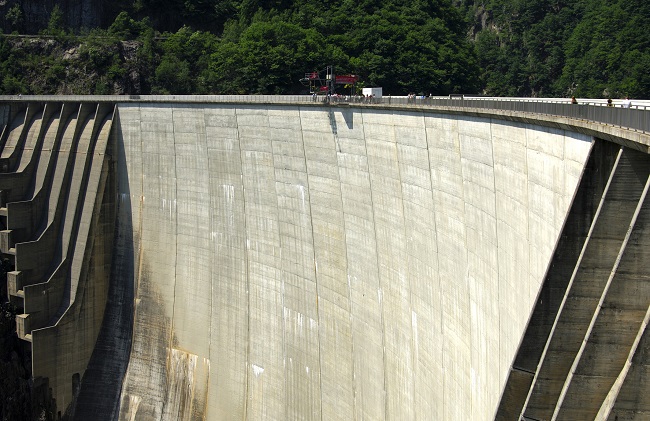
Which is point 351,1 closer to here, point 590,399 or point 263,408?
point 263,408

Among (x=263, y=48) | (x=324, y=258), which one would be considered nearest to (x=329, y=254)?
(x=324, y=258)

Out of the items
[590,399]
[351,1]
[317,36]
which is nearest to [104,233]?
[317,36]

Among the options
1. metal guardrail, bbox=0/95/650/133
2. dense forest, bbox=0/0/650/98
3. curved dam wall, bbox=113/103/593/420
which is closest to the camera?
metal guardrail, bbox=0/95/650/133

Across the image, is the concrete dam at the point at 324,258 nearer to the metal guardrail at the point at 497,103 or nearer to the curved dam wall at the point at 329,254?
the curved dam wall at the point at 329,254

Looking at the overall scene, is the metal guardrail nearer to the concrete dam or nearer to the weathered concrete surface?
the concrete dam

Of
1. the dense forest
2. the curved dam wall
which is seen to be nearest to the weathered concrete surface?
the curved dam wall

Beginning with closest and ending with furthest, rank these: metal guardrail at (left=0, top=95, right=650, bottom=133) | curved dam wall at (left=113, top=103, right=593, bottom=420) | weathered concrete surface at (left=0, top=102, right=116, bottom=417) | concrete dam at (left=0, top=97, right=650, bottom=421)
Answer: metal guardrail at (left=0, top=95, right=650, bottom=133) → concrete dam at (left=0, top=97, right=650, bottom=421) → curved dam wall at (left=113, top=103, right=593, bottom=420) → weathered concrete surface at (left=0, top=102, right=116, bottom=417)

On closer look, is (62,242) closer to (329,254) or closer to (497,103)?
(329,254)
